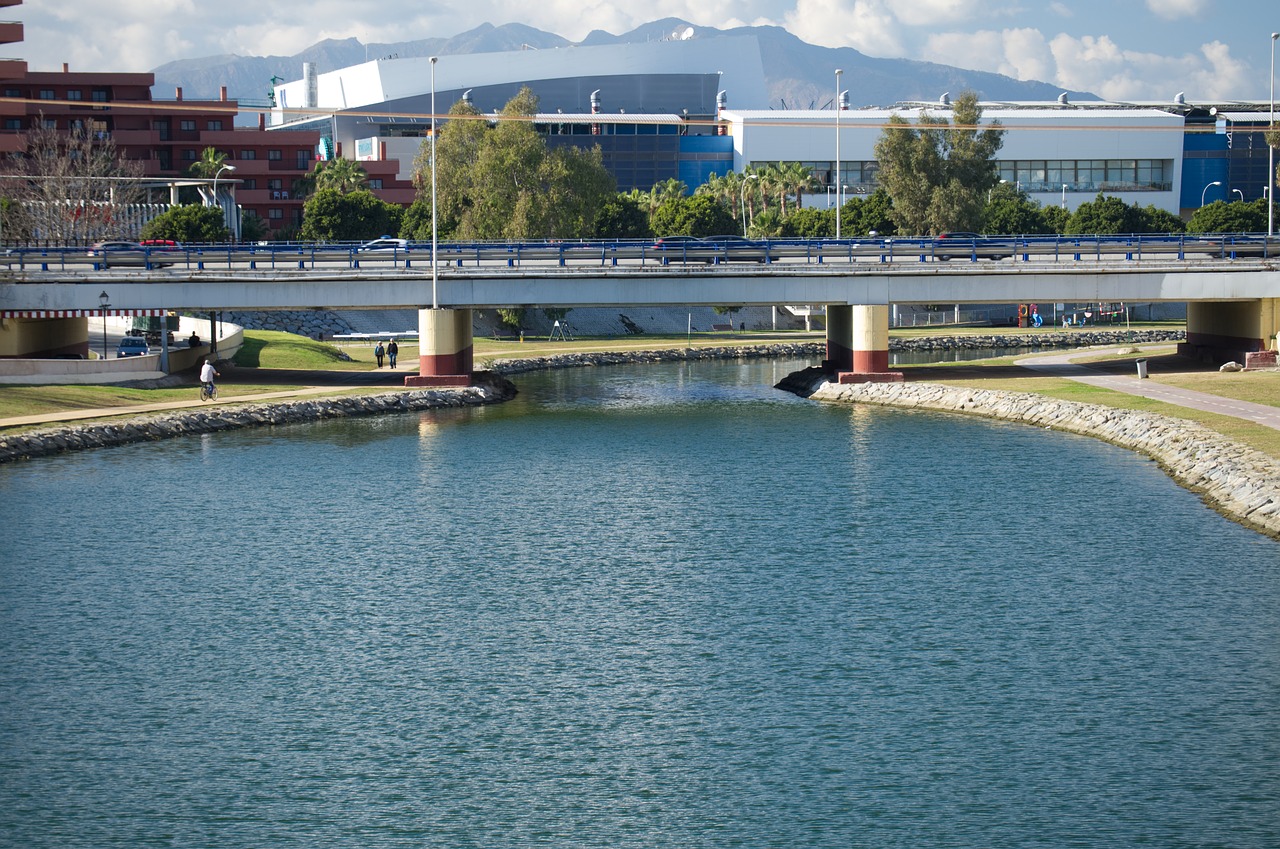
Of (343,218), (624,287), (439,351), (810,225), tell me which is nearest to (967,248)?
(624,287)

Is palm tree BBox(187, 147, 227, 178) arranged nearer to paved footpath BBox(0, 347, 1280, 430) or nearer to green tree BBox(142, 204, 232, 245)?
green tree BBox(142, 204, 232, 245)

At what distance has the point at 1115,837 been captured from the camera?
830 inches

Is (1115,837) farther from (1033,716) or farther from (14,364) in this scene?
(14,364)

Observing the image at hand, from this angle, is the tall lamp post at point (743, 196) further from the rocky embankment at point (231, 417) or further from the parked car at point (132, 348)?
the parked car at point (132, 348)

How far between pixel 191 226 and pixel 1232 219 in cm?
9525

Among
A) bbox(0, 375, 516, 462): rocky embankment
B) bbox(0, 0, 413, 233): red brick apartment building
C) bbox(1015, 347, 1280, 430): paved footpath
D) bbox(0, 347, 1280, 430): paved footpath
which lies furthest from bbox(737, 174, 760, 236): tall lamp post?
bbox(0, 375, 516, 462): rocky embankment

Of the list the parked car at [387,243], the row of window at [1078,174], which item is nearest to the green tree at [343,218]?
the parked car at [387,243]

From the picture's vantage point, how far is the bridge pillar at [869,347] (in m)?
75.4

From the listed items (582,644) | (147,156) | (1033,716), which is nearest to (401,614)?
(582,644)

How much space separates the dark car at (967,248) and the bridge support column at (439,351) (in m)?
25.5

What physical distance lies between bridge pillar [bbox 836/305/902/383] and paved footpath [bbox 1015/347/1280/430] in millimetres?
9728

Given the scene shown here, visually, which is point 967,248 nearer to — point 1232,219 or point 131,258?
point 131,258

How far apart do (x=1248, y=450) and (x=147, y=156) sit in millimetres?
140333

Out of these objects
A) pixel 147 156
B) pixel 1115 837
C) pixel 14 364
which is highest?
pixel 147 156
